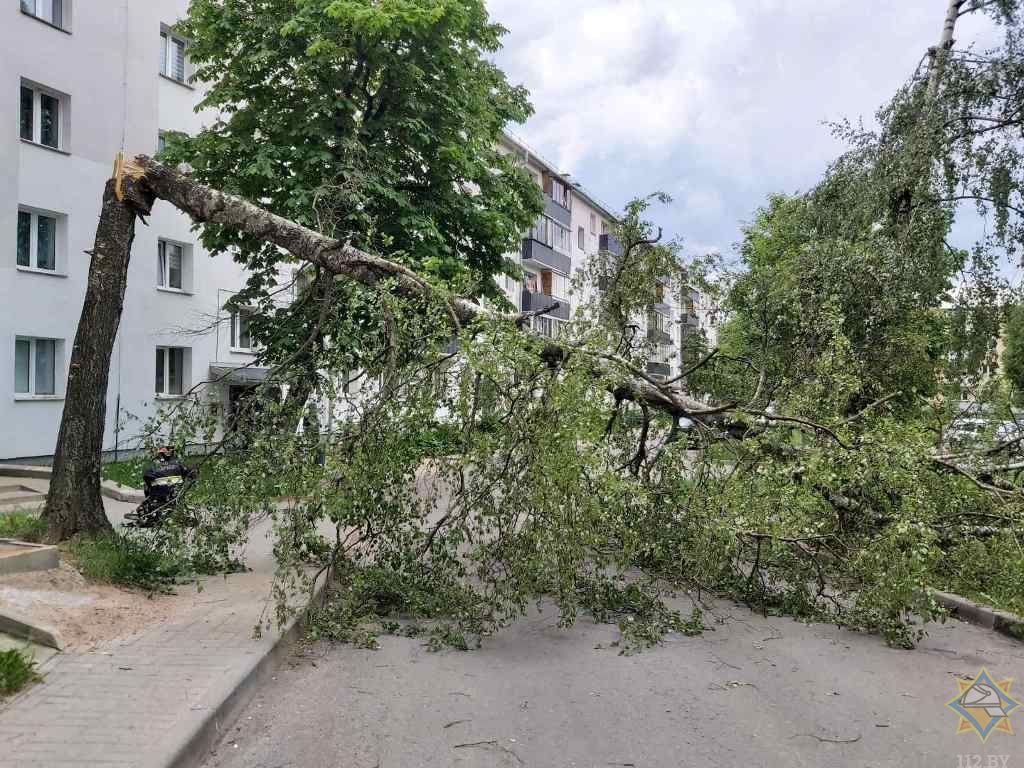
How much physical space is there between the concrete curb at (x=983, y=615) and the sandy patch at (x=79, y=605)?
6184 millimetres

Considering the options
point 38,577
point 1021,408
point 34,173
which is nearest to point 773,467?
point 1021,408

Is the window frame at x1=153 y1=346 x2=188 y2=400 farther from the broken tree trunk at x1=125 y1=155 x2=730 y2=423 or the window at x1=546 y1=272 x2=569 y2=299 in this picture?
the window at x1=546 y1=272 x2=569 y2=299

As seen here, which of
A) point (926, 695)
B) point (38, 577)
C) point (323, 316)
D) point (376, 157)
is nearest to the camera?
point (926, 695)

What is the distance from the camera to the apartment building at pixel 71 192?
17234 millimetres

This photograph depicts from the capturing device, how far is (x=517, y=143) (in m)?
37.3

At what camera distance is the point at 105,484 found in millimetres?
15094

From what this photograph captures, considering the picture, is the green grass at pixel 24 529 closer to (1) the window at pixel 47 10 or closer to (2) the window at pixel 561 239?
(1) the window at pixel 47 10

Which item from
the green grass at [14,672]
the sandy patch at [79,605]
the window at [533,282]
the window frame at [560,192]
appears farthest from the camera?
the window frame at [560,192]

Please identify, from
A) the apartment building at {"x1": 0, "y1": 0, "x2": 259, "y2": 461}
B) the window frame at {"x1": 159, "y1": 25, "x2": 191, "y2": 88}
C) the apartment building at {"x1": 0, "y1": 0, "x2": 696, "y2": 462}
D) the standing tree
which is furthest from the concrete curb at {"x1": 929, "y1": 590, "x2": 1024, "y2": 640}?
the window frame at {"x1": 159, "y1": 25, "x2": 191, "y2": 88}

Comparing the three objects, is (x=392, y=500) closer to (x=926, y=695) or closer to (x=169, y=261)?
(x=926, y=695)

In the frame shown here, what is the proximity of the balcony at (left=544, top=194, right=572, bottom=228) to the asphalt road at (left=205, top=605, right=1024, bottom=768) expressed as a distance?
114 feet

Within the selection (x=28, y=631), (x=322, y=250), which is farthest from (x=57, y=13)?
(x=28, y=631)

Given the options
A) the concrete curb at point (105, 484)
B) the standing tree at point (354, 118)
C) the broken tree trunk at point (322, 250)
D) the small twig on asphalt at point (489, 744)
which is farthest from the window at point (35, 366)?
the small twig on asphalt at point (489, 744)

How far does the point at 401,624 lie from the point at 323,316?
2892 millimetres
